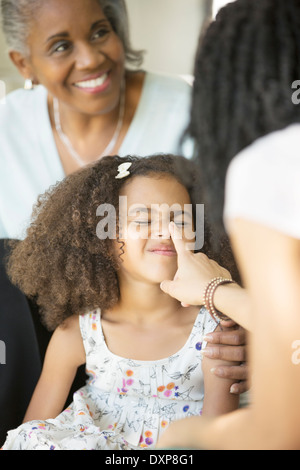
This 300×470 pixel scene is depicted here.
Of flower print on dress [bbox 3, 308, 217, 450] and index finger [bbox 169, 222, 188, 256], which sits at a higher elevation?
index finger [bbox 169, 222, 188, 256]

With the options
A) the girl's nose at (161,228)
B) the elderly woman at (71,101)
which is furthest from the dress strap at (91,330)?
the elderly woman at (71,101)

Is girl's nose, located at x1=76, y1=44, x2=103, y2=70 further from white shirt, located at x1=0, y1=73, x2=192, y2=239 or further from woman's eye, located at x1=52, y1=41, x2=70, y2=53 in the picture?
white shirt, located at x1=0, y1=73, x2=192, y2=239

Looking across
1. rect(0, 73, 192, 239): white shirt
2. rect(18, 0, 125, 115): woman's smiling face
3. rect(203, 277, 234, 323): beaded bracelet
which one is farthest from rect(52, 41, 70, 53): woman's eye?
rect(203, 277, 234, 323): beaded bracelet

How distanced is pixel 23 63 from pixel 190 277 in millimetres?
880

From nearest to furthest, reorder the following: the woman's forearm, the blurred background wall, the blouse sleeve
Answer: the blouse sleeve
the woman's forearm
the blurred background wall

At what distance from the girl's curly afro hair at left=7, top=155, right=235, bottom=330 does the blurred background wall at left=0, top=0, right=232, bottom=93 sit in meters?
0.93

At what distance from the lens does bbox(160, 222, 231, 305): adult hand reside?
1125mm

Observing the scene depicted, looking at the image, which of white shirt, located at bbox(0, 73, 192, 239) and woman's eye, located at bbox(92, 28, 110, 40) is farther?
white shirt, located at bbox(0, 73, 192, 239)

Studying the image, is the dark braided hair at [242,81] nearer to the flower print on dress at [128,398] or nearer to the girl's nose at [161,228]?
the girl's nose at [161,228]

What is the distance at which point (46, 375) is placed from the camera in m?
1.42

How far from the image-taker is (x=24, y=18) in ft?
5.22

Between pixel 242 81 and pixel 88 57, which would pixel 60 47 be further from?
pixel 242 81

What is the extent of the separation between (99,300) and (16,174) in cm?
55

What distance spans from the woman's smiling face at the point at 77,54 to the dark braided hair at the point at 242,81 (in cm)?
73
